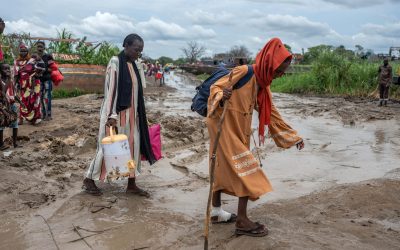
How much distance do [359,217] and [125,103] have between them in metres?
2.40

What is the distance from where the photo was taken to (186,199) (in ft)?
15.6

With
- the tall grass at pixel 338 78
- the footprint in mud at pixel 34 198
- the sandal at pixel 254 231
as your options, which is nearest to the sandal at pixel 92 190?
the footprint in mud at pixel 34 198

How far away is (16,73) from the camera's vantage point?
8.55 meters

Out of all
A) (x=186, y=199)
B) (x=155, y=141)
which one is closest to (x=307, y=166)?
(x=186, y=199)

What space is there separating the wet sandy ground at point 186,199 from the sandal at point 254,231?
4 cm

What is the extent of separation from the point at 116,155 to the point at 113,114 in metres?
0.48

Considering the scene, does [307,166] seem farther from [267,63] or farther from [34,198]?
[34,198]

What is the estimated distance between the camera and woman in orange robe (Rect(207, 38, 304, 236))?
11.1 ft

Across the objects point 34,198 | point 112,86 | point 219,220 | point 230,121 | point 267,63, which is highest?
point 267,63

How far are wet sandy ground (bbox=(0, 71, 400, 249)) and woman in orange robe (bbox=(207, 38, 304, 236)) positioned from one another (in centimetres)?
37

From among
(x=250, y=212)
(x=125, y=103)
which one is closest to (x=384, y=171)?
(x=250, y=212)

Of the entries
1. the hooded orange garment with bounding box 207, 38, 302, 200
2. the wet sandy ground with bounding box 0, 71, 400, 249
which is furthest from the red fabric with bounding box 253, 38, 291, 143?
the wet sandy ground with bounding box 0, 71, 400, 249

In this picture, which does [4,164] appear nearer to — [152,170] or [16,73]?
[152,170]

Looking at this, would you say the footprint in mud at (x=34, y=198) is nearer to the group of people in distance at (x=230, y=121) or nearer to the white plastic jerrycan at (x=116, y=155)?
the group of people in distance at (x=230, y=121)
